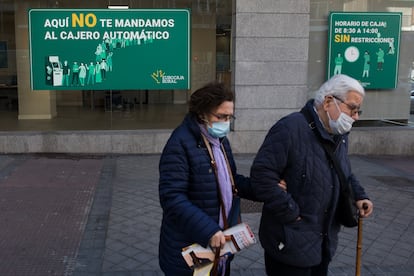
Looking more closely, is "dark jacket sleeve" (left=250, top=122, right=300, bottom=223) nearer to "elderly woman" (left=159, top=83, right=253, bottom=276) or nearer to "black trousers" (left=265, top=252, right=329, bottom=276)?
"elderly woman" (left=159, top=83, right=253, bottom=276)

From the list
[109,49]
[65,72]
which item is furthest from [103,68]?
[65,72]

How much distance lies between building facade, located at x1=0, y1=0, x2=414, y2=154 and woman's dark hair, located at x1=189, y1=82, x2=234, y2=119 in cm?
665

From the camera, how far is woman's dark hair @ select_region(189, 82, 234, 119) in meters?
2.66

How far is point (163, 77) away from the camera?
9547mm

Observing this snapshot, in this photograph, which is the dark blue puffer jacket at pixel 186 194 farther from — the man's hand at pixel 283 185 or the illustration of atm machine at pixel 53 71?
the illustration of atm machine at pixel 53 71

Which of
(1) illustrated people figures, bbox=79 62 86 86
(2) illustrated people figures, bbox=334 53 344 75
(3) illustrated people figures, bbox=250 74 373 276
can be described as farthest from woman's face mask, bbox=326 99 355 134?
(2) illustrated people figures, bbox=334 53 344 75

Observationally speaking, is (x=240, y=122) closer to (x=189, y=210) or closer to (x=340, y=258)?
(x=340, y=258)

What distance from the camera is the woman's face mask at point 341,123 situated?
8.59 feet

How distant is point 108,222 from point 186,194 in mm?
3168

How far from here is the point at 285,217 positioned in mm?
2609

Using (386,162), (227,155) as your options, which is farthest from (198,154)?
(386,162)

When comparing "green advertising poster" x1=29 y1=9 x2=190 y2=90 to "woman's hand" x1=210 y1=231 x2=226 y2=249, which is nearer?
"woman's hand" x1=210 y1=231 x2=226 y2=249

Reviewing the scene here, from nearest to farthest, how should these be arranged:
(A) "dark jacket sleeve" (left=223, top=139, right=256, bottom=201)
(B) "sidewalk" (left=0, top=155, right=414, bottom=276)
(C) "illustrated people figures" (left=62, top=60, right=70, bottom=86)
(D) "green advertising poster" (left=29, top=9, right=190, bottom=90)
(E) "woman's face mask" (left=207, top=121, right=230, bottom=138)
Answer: (E) "woman's face mask" (left=207, top=121, right=230, bottom=138) < (A) "dark jacket sleeve" (left=223, top=139, right=256, bottom=201) < (B) "sidewalk" (left=0, top=155, right=414, bottom=276) < (D) "green advertising poster" (left=29, top=9, right=190, bottom=90) < (C) "illustrated people figures" (left=62, top=60, right=70, bottom=86)

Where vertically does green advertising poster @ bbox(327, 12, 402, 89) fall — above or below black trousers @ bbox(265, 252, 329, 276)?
above
